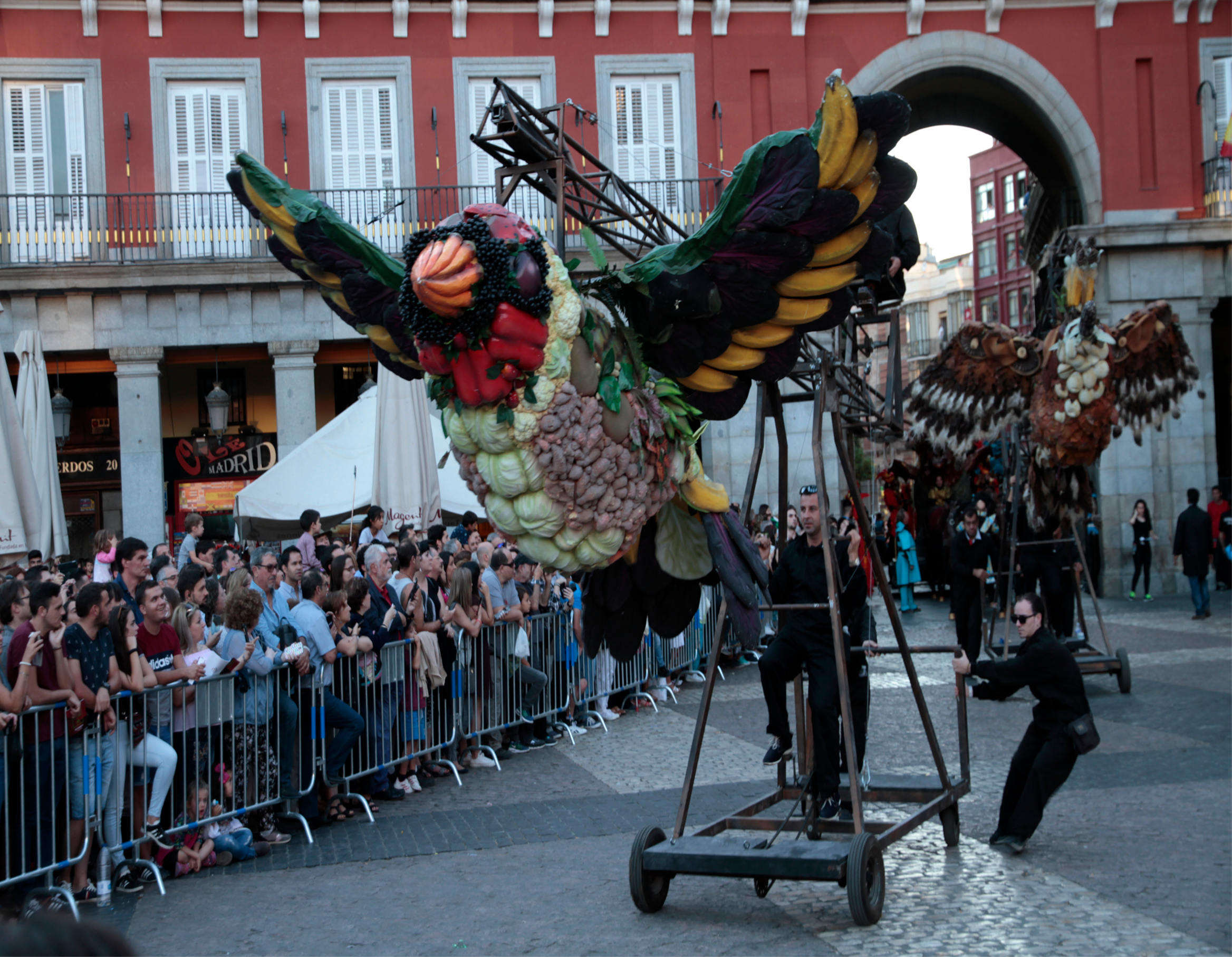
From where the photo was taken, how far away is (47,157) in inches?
823

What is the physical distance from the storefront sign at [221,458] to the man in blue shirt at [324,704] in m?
14.6

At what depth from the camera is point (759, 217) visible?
4.57 metres

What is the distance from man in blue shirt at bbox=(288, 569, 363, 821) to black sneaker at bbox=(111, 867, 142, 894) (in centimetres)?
144

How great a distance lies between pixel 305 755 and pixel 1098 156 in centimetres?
1864

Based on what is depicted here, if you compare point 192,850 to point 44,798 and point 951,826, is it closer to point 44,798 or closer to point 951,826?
point 44,798

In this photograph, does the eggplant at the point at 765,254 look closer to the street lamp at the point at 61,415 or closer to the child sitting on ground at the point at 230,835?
the child sitting on ground at the point at 230,835

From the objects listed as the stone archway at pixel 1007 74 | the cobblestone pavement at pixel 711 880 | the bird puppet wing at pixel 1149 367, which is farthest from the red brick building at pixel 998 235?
the cobblestone pavement at pixel 711 880

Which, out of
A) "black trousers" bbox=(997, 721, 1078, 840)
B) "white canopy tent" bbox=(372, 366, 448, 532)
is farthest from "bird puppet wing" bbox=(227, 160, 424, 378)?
"white canopy tent" bbox=(372, 366, 448, 532)

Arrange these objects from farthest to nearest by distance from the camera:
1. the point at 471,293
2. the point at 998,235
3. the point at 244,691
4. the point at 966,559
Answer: the point at 998,235 < the point at 966,559 < the point at 244,691 < the point at 471,293

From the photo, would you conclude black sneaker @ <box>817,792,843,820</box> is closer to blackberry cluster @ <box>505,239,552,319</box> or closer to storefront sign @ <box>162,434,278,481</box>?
blackberry cluster @ <box>505,239,552,319</box>

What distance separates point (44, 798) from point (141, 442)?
48.1ft

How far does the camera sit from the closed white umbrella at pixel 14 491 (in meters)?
11.4

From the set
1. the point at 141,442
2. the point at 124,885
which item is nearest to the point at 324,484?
the point at 141,442

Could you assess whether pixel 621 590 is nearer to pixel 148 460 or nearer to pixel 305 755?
pixel 305 755
